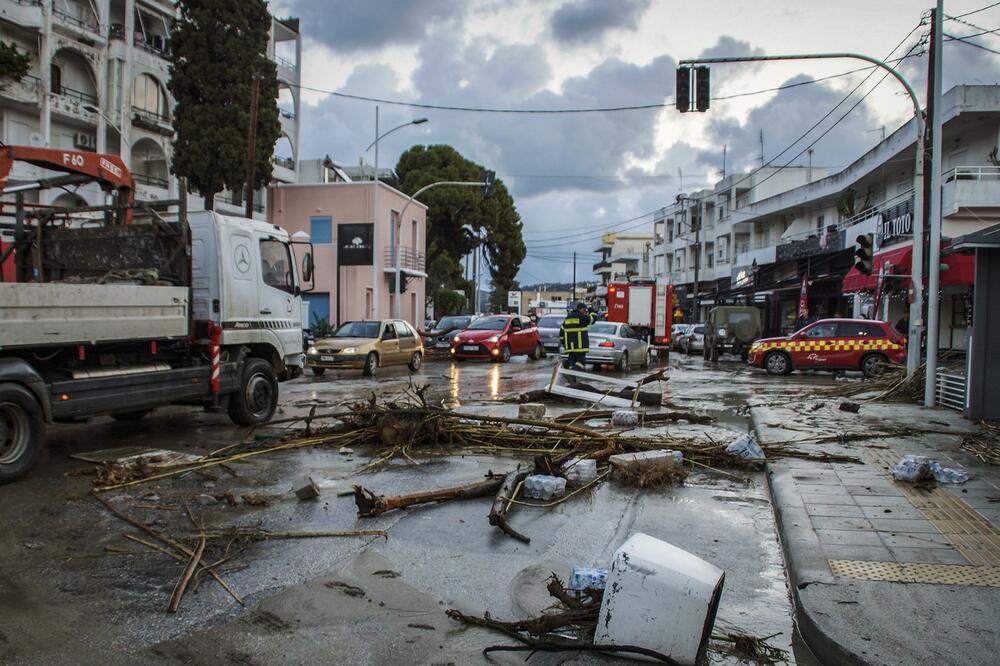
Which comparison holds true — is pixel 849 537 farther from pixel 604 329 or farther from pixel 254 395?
pixel 604 329

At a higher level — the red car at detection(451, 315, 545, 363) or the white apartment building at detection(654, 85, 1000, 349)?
the white apartment building at detection(654, 85, 1000, 349)

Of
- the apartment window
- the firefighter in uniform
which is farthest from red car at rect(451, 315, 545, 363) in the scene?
the apartment window

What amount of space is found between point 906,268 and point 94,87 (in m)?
30.2

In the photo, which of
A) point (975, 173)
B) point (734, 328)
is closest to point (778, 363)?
point (734, 328)

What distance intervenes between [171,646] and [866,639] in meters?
3.25

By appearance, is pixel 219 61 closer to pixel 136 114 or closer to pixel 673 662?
pixel 136 114

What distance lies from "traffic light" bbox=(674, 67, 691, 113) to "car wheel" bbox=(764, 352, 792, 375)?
30.1 ft

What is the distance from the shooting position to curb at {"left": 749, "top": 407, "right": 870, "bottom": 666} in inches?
131

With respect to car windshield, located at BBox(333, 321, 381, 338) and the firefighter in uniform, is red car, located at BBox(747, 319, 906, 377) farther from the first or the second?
car windshield, located at BBox(333, 321, 381, 338)

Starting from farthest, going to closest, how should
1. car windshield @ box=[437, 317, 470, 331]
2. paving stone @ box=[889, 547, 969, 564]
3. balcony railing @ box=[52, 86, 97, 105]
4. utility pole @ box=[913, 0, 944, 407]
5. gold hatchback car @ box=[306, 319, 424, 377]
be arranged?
car windshield @ box=[437, 317, 470, 331], balcony railing @ box=[52, 86, 97, 105], gold hatchback car @ box=[306, 319, 424, 377], utility pole @ box=[913, 0, 944, 407], paving stone @ box=[889, 547, 969, 564]

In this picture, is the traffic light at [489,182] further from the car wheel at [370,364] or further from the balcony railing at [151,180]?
the balcony railing at [151,180]

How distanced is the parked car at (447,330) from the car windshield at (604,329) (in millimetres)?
6469

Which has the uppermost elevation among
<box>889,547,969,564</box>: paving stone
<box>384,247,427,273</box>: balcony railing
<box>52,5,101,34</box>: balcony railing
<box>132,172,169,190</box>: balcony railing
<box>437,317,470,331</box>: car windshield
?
<box>52,5,101,34</box>: balcony railing

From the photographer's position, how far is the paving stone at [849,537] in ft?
15.8
